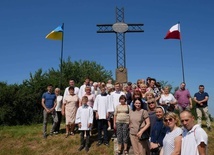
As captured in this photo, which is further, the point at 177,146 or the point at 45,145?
the point at 45,145

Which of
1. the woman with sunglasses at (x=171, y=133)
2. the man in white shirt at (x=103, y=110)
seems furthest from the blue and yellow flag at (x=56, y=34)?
the woman with sunglasses at (x=171, y=133)

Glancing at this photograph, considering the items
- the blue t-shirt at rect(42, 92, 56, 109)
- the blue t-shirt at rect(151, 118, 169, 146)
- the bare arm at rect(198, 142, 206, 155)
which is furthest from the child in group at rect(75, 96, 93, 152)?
the bare arm at rect(198, 142, 206, 155)

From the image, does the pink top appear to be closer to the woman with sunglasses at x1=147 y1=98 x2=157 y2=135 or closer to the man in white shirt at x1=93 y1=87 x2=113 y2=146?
the man in white shirt at x1=93 y1=87 x2=113 y2=146

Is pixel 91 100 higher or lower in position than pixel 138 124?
higher

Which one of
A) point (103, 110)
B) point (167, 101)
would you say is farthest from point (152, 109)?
point (167, 101)

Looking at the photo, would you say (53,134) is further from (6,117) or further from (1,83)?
(1,83)

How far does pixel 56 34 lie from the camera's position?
13.4 metres

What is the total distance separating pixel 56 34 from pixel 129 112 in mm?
8287

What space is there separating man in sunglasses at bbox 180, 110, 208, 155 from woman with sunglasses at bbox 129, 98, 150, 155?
9.07 feet

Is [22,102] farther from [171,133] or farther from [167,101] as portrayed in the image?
[171,133]

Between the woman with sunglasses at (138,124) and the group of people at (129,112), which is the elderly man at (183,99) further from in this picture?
the woman with sunglasses at (138,124)

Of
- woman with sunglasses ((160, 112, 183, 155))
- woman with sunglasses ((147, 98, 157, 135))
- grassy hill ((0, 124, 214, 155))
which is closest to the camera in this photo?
woman with sunglasses ((160, 112, 183, 155))

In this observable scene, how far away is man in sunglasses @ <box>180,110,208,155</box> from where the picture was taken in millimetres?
3029

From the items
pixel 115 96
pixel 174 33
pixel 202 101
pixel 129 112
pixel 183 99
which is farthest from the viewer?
pixel 174 33
